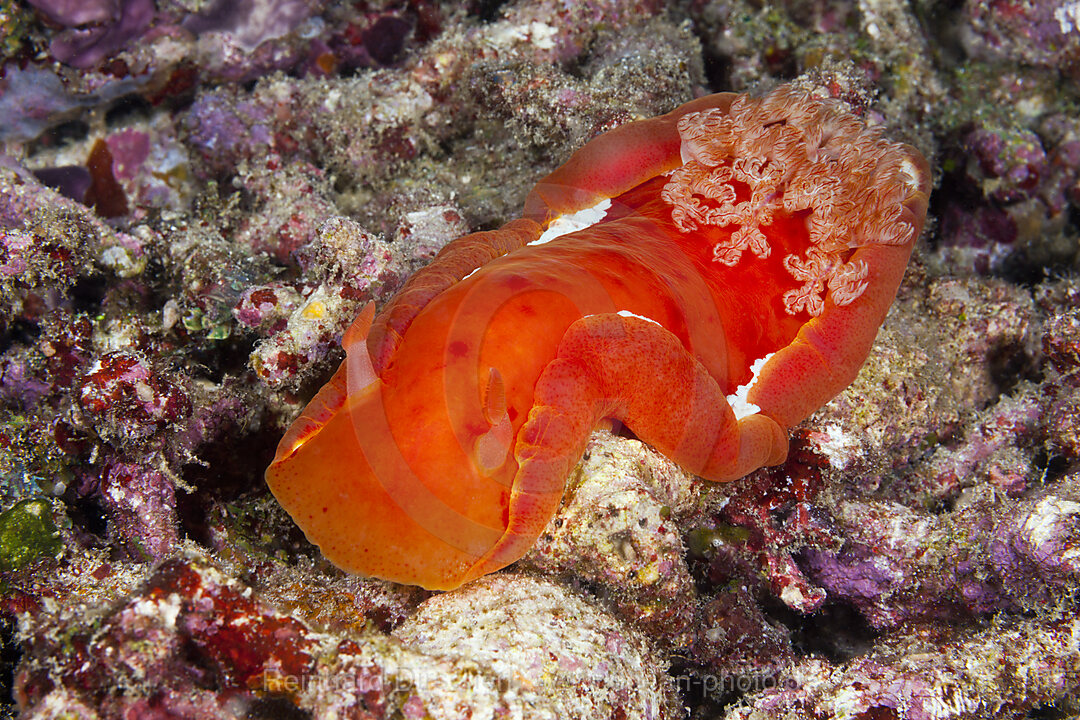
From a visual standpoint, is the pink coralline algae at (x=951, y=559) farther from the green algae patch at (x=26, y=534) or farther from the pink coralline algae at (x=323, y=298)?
the green algae patch at (x=26, y=534)

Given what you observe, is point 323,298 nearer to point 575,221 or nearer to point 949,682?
point 575,221

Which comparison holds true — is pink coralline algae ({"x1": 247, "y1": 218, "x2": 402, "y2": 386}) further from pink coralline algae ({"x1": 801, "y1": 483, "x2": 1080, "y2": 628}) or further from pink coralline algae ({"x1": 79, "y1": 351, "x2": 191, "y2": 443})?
pink coralline algae ({"x1": 801, "y1": 483, "x2": 1080, "y2": 628})

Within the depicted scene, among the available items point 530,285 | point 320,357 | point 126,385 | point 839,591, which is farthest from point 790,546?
point 126,385

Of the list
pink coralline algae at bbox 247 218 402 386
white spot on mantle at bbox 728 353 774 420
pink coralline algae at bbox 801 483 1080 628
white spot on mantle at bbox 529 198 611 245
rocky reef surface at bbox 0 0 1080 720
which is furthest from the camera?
white spot on mantle at bbox 529 198 611 245

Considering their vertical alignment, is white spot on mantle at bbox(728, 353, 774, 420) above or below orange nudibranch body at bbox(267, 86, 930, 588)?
below

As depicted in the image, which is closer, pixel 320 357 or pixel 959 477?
pixel 320 357

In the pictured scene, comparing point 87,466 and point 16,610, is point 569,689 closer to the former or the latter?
point 16,610

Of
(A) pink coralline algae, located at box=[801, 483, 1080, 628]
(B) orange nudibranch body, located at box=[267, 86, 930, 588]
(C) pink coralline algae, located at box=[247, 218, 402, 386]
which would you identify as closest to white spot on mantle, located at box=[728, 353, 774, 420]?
(B) orange nudibranch body, located at box=[267, 86, 930, 588]
